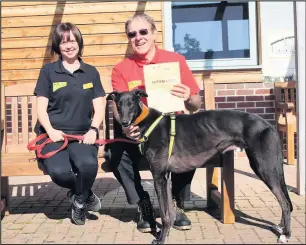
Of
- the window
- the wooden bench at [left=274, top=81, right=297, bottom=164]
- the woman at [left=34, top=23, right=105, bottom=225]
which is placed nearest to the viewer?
the woman at [left=34, top=23, right=105, bottom=225]

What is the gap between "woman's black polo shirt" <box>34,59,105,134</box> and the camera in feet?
12.6

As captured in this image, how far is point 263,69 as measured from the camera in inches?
286

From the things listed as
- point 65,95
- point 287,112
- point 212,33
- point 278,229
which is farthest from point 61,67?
point 212,33

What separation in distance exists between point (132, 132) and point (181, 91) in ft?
1.98

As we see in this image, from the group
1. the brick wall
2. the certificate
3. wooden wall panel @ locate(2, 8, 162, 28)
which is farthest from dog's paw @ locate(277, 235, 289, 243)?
wooden wall panel @ locate(2, 8, 162, 28)

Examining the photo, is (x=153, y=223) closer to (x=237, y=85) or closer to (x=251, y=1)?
(x=237, y=85)

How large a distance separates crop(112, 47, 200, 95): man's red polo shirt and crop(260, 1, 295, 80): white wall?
3.89m

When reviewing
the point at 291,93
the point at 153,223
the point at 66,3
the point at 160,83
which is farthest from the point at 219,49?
the point at 153,223

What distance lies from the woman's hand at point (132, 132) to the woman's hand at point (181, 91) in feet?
1.62

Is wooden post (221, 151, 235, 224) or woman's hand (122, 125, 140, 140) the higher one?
woman's hand (122, 125, 140, 140)

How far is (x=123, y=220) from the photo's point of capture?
13.1 feet

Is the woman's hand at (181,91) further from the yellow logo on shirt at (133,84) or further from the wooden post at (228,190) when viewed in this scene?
the wooden post at (228,190)

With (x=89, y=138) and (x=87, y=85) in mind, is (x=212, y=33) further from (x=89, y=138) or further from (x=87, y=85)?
(x=89, y=138)

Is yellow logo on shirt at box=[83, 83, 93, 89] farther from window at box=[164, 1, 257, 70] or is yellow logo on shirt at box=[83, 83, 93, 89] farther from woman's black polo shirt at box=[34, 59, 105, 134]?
window at box=[164, 1, 257, 70]
